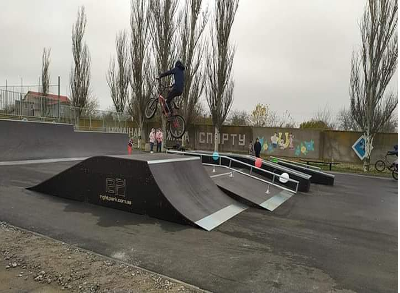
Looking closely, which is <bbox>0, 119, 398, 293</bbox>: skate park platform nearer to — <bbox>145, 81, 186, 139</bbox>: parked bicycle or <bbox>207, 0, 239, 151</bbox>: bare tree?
<bbox>145, 81, 186, 139</bbox>: parked bicycle

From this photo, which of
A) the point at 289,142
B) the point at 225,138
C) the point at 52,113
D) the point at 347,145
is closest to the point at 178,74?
the point at 52,113

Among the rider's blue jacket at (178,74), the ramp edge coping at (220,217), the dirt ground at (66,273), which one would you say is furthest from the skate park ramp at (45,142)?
the ramp edge coping at (220,217)

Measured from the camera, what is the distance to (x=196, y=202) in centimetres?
643

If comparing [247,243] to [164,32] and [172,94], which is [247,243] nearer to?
[172,94]

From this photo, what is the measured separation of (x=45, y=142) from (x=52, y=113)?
3938mm

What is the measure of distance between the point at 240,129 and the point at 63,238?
22024 mm

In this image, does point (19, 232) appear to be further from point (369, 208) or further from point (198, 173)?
point (369, 208)

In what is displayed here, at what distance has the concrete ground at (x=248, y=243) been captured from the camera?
3.67 metres

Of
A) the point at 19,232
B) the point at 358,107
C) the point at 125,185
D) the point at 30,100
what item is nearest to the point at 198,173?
the point at 125,185

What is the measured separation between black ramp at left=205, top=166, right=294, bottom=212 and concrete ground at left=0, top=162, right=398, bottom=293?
14.9 inches

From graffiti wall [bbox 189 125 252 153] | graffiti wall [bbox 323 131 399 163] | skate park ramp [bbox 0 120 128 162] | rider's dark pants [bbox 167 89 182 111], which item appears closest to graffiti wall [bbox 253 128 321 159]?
graffiti wall [bbox 323 131 399 163]

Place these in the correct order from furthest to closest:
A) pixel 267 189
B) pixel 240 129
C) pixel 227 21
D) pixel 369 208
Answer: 1. pixel 240 129
2. pixel 227 21
3. pixel 267 189
4. pixel 369 208

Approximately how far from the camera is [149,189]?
19.7ft

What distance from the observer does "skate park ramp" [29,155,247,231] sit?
5.88 meters
